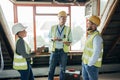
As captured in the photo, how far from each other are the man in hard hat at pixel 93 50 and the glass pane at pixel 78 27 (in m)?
3.09

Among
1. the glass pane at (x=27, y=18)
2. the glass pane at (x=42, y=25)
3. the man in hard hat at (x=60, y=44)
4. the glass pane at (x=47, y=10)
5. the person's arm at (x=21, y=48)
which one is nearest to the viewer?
the person's arm at (x=21, y=48)

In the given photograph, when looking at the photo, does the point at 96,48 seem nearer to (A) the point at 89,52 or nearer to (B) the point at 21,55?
(A) the point at 89,52

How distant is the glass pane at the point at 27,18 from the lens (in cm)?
591

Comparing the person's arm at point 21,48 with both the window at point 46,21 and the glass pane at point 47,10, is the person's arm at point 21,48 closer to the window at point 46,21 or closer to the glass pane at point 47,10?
the window at point 46,21

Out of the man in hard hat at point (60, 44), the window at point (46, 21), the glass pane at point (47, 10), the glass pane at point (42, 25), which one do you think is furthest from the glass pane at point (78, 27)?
the man in hard hat at point (60, 44)

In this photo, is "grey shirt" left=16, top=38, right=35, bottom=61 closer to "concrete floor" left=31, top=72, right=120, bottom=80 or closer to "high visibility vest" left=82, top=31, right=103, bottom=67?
"high visibility vest" left=82, top=31, right=103, bottom=67

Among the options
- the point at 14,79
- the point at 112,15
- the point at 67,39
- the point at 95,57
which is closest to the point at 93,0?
the point at 112,15

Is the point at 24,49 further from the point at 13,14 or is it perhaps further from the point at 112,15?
the point at 13,14

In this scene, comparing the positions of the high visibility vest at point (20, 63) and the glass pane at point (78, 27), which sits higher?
the glass pane at point (78, 27)

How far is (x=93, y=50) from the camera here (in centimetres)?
294

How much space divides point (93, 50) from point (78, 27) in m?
3.39

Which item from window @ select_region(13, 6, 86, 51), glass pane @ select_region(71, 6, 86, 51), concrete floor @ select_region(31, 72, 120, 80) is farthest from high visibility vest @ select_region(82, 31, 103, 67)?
glass pane @ select_region(71, 6, 86, 51)

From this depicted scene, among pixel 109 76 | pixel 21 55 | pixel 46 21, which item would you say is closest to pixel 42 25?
pixel 46 21

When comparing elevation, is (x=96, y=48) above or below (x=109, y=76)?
above
